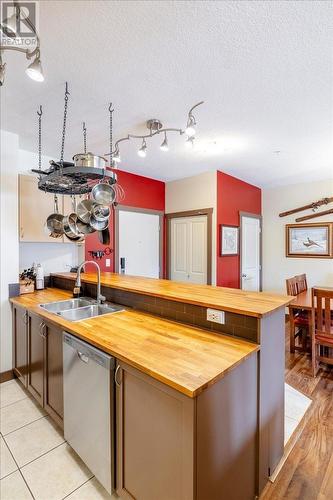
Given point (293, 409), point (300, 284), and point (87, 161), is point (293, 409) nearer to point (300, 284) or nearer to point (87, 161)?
point (300, 284)

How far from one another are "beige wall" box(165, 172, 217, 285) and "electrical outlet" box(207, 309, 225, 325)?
2493mm

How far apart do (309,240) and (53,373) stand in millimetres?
4652

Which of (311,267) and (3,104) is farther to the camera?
(311,267)

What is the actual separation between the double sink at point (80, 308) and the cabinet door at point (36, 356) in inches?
6.4

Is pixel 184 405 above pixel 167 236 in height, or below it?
below

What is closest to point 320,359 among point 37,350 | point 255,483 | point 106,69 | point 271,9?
point 255,483

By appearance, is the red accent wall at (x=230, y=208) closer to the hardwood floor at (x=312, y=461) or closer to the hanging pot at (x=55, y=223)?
the hardwood floor at (x=312, y=461)

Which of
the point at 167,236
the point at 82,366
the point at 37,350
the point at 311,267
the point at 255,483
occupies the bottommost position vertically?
the point at 255,483

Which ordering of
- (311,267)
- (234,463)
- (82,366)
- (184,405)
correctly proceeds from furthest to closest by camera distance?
(311,267)
(82,366)
(234,463)
(184,405)

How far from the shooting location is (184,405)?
1045 millimetres

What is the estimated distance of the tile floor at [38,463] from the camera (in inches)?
59.4

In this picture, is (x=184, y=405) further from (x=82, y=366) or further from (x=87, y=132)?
(x=87, y=132)

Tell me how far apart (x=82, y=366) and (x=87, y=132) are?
7.64ft

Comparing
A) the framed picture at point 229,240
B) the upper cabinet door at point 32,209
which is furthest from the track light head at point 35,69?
the framed picture at point 229,240
